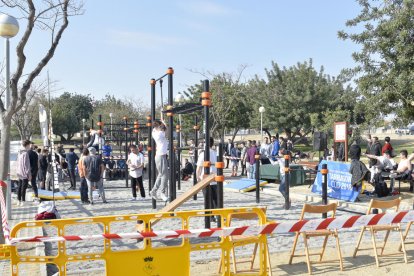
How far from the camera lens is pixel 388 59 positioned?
13445mm

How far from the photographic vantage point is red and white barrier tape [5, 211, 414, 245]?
208 inches

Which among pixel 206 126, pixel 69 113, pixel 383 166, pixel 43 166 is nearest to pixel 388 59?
pixel 383 166

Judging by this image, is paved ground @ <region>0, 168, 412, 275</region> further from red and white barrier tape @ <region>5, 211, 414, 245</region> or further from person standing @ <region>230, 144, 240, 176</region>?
person standing @ <region>230, 144, 240, 176</region>

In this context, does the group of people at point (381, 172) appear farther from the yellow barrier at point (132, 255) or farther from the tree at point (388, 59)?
the yellow barrier at point (132, 255)

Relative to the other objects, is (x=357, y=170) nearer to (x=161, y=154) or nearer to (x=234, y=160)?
(x=161, y=154)

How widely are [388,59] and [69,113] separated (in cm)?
5832

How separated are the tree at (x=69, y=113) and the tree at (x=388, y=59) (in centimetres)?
4920

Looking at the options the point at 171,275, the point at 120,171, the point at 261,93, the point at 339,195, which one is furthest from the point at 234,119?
the point at 171,275

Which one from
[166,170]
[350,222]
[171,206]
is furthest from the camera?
[166,170]

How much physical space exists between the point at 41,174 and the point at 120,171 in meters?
4.96

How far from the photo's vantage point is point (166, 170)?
11.8 m

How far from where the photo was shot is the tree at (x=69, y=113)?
62.1m

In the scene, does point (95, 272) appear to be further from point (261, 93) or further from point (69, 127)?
point (69, 127)

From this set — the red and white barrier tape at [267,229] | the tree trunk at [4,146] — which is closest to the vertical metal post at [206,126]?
the red and white barrier tape at [267,229]
